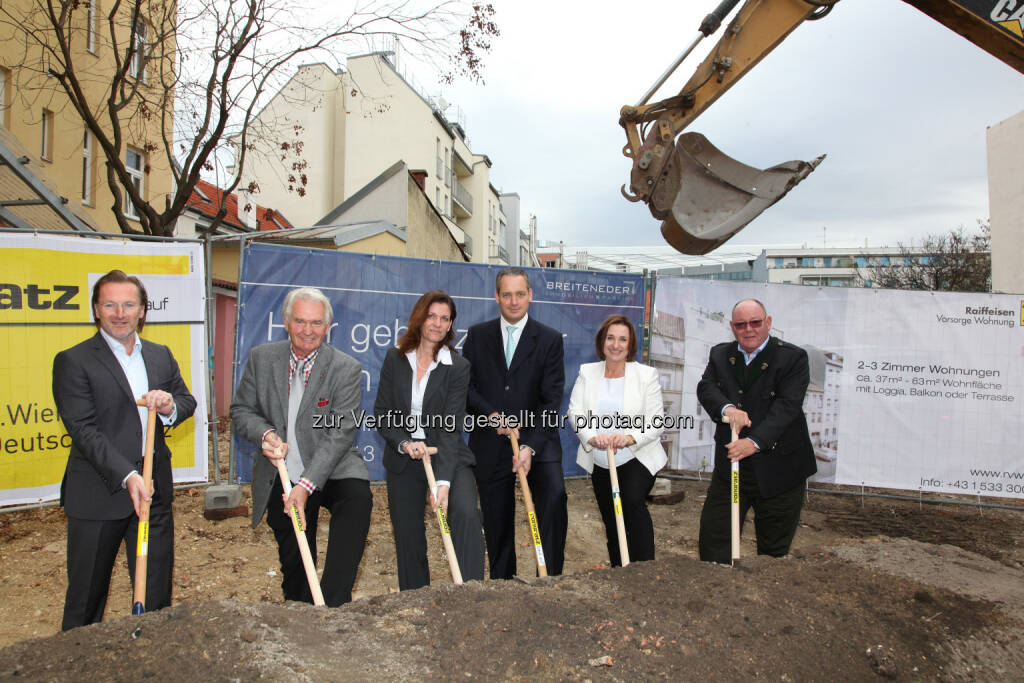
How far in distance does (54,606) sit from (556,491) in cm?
320

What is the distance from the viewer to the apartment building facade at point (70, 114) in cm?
1077

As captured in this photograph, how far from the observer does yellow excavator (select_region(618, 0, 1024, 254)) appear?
14.4ft

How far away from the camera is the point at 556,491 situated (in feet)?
11.9

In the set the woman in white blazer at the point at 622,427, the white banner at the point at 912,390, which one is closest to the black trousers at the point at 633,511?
the woman in white blazer at the point at 622,427

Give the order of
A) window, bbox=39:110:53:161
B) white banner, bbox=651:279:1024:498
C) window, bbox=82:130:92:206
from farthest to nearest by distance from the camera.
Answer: window, bbox=82:130:92:206
window, bbox=39:110:53:161
white banner, bbox=651:279:1024:498

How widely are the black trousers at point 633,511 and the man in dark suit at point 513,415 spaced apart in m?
0.27

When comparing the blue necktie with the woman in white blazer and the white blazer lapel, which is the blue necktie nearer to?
the woman in white blazer

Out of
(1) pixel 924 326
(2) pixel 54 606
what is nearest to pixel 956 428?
(1) pixel 924 326

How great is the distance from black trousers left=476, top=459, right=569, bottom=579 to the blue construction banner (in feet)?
7.14

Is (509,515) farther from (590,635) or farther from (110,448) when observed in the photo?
(110,448)

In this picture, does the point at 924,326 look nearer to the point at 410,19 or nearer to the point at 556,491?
the point at 556,491

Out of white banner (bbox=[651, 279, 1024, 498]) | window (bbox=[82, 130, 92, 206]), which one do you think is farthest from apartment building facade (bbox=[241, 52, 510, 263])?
white banner (bbox=[651, 279, 1024, 498])

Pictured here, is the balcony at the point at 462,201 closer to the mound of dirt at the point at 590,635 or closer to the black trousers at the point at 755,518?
the black trousers at the point at 755,518

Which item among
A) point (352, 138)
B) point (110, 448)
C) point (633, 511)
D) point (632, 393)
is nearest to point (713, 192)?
point (632, 393)
